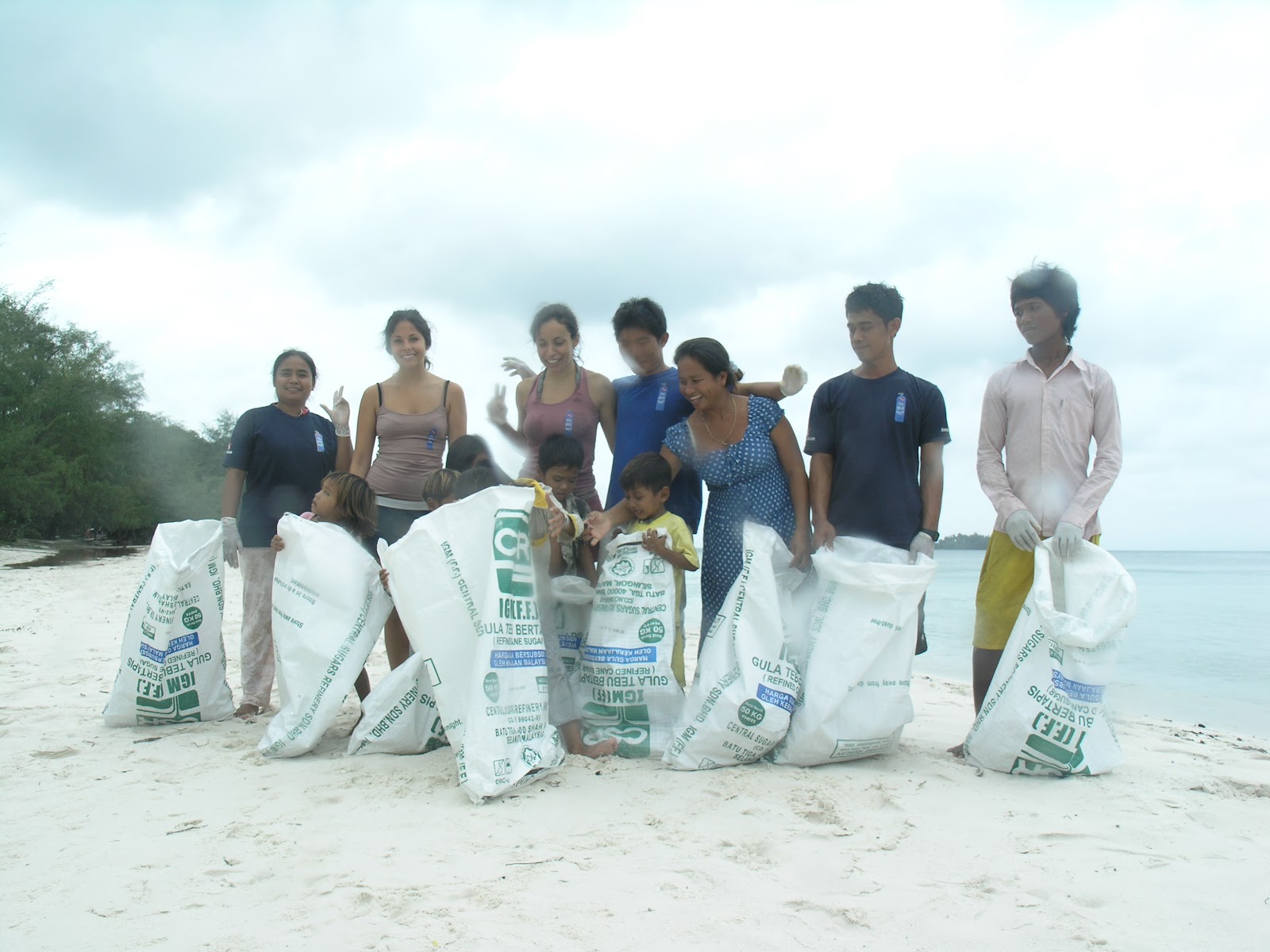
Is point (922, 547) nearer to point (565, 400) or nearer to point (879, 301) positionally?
point (879, 301)

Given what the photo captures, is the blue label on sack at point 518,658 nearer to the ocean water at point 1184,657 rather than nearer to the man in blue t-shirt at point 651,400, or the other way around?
the man in blue t-shirt at point 651,400

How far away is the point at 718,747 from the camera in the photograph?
276 cm

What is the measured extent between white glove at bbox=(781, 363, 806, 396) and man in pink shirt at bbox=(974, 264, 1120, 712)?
0.70 meters

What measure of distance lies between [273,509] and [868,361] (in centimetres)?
251

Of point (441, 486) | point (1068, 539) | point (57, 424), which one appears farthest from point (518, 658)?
point (57, 424)

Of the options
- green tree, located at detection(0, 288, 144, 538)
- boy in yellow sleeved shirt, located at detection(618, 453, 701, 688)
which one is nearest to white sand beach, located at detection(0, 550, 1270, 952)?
boy in yellow sleeved shirt, located at detection(618, 453, 701, 688)

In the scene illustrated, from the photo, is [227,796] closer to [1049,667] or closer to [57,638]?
[1049,667]

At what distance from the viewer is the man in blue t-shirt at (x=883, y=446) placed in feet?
9.92

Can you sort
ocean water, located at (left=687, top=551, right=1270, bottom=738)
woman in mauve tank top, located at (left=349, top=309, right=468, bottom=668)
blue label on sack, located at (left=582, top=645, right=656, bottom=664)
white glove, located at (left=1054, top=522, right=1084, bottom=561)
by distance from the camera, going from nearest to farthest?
white glove, located at (left=1054, top=522, right=1084, bottom=561) < blue label on sack, located at (left=582, top=645, right=656, bottom=664) < woman in mauve tank top, located at (left=349, top=309, right=468, bottom=668) < ocean water, located at (left=687, top=551, right=1270, bottom=738)

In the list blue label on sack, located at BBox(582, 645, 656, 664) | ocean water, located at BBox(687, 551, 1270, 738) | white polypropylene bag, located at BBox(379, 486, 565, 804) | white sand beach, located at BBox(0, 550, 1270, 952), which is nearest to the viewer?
white sand beach, located at BBox(0, 550, 1270, 952)

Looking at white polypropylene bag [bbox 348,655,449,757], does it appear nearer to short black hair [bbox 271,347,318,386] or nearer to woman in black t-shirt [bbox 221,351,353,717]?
woman in black t-shirt [bbox 221,351,353,717]

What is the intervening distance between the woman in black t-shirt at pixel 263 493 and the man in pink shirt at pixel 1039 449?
109 inches

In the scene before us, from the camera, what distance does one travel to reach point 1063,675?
2.71 metres

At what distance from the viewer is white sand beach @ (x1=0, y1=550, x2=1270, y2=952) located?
67.9 inches
